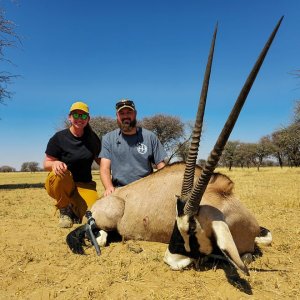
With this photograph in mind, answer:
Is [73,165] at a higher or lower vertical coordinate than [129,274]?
higher

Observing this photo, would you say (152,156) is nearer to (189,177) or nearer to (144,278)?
(189,177)

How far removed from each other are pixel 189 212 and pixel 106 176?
2.10 m

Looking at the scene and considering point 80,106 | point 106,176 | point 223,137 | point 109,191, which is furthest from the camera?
point 80,106

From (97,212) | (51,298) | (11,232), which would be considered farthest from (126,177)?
(51,298)

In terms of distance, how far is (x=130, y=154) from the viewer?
5242 mm

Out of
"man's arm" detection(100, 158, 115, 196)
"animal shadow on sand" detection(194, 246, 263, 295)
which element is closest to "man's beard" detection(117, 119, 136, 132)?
"man's arm" detection(100, 158, 115, 196)

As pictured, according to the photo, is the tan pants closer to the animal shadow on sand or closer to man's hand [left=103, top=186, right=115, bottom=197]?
man's hand [left=103, top=186, right=115, bottom=197]

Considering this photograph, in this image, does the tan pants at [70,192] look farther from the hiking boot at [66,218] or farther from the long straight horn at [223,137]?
the long straight horn at [223,137]

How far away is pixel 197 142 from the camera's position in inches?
130

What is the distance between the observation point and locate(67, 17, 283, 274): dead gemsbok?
3068mm

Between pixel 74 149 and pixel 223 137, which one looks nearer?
pixel 223 137

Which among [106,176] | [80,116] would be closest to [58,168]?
[106,176]

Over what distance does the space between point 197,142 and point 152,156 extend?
2120 millimetres

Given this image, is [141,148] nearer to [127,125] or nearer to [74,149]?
[127,125]
